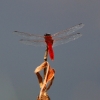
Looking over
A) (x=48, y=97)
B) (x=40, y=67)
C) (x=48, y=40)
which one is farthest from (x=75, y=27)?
(x=48, y=97)

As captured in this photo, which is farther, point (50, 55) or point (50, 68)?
point (50, 55)

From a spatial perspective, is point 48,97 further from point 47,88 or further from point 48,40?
point 48,40

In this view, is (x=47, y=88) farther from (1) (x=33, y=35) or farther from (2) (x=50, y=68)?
(1) (x=33, y=35)

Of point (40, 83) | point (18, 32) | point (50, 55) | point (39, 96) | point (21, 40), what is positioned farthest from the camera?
point (21, 40)

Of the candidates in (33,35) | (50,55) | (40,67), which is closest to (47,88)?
(40,67)

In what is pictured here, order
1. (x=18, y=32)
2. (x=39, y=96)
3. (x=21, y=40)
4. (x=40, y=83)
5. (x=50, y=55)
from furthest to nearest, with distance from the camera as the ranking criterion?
(x=21, y=40) → (x=18, y=32) → (x=50, y=55) → (x=40, y=83) → (x=39, y=96)

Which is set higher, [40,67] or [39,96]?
[40,67]

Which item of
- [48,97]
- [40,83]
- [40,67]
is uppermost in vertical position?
[40,67]

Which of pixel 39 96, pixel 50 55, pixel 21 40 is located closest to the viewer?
pixel 39 96

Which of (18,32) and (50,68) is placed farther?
(18,32)
